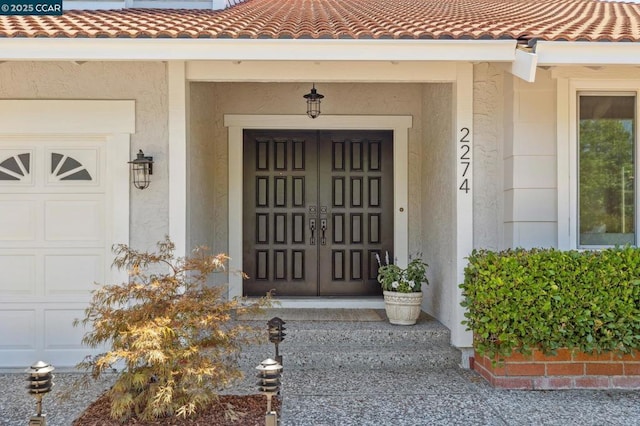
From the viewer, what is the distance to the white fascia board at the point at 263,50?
5.36 metres

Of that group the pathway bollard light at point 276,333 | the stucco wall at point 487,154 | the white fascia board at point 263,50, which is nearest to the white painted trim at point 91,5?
the white fascia board at point 263,50

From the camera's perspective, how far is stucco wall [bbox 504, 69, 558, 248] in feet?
19.9

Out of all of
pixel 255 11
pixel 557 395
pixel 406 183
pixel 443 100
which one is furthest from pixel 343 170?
pixel 557 395

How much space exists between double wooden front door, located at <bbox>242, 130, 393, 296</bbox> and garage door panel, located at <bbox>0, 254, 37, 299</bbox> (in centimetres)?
311

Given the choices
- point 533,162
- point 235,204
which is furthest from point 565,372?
point 235,204

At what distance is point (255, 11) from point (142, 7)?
1.79m

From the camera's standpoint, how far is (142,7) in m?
8.15

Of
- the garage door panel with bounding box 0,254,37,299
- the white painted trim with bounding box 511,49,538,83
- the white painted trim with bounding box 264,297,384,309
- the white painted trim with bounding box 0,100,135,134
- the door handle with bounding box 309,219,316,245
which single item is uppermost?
the white painted trim with bounding box 511,49,538,83

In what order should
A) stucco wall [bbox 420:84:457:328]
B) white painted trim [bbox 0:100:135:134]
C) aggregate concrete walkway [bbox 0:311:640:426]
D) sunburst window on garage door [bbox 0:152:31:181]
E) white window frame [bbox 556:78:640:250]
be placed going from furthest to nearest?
stucco wall [bbox 420:84:457:328] → sunburst window on garage door [bbox 0:152:31:181] → white painted trim [bbox 0:100:135:134] → white window frame [bbox 556:78:640:250] → aggregate concrete walkway [bbox 0:311:640:426]

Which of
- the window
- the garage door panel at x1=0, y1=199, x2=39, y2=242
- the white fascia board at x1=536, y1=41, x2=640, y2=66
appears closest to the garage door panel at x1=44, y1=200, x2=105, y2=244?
the garage door panel at x1=0, y1=199, x2=39, y2=242

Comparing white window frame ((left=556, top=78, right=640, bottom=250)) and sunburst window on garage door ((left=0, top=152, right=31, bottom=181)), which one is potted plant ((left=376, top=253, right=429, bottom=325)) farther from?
sunburst window on garage door ((left=0, top=152, right=31, bottom=181))

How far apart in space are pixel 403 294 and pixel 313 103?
302 cm

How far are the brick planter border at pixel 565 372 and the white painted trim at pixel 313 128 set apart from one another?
2931mm

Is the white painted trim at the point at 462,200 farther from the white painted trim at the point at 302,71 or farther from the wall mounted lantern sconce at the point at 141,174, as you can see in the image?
the wall mounted lantern sconce at the point at 141,174
